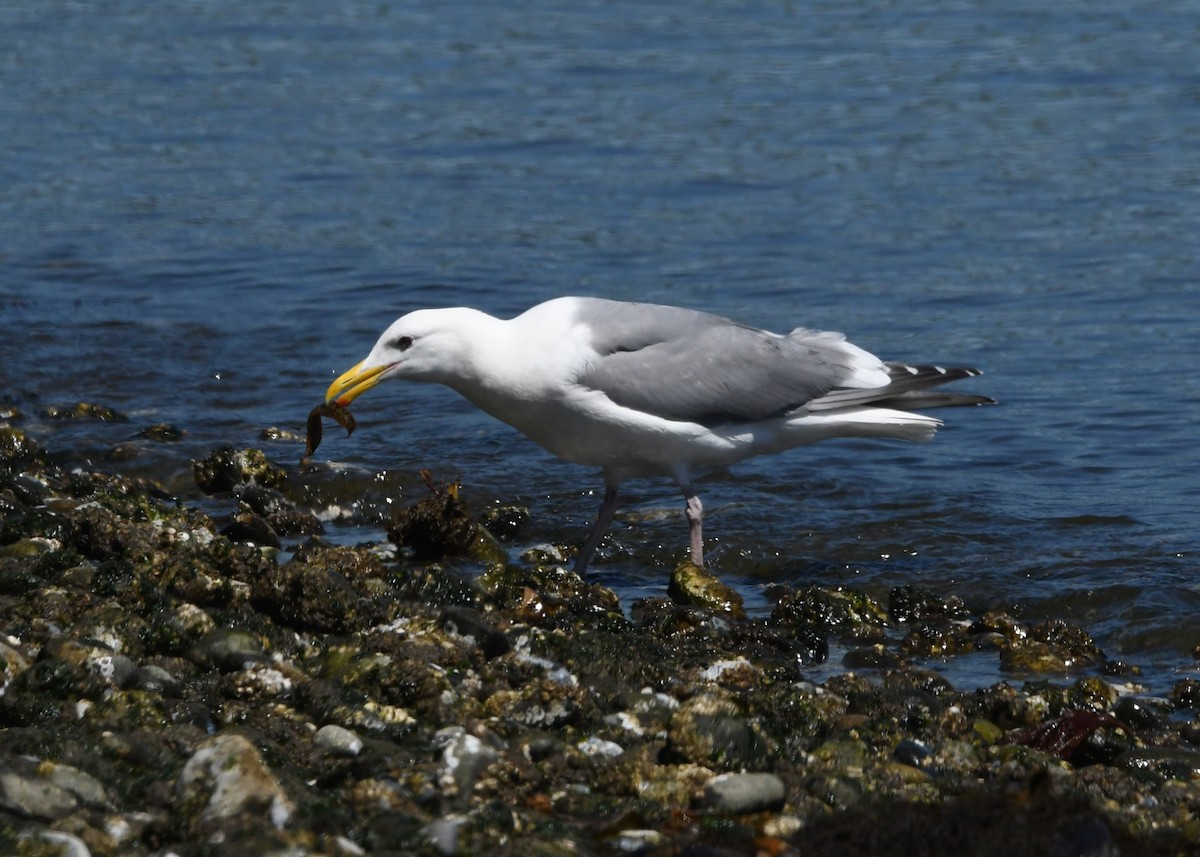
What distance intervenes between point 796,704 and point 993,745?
0.64 m

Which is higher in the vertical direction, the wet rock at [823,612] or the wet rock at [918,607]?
the wet rock at [823,612]

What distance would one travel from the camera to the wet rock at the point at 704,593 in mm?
7195

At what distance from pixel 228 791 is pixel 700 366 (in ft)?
13.1

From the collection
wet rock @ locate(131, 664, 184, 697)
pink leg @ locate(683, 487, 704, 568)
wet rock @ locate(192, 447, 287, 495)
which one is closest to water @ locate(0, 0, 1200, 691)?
wet rock @ locate(192, 447, 287, 495)

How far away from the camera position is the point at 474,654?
233 inches

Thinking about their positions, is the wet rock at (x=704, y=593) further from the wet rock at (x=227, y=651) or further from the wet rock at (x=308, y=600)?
the wet rock at (x=227, y=651)

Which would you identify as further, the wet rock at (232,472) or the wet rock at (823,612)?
the wet rock at (232,472)

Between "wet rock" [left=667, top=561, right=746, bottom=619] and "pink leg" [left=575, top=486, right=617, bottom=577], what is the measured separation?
1.83 ft

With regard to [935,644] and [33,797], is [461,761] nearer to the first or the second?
[33,797]

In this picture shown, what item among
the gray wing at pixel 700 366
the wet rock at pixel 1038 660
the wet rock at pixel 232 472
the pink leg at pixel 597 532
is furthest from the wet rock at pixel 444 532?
the wet rock at pixel 1038 660

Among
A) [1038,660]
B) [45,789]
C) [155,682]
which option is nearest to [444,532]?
[155,682]

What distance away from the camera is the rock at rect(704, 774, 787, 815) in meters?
4.76

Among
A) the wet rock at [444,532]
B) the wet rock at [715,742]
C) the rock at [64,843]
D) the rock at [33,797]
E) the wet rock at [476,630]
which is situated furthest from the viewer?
the wet rock at [444,532]

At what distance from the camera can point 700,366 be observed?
788 centimetres
